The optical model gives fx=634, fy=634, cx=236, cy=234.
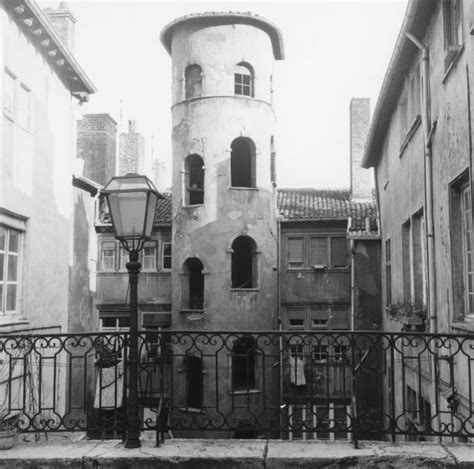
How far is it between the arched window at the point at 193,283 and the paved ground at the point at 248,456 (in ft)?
57.9

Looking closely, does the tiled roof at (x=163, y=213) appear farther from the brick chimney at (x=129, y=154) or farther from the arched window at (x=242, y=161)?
the brick chimney at (x=129, y=154)

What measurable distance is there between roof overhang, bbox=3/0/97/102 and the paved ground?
8760 millimetres

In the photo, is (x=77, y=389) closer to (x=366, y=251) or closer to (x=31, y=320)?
(x=31, y=320)

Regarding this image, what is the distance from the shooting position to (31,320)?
1317 centimetres

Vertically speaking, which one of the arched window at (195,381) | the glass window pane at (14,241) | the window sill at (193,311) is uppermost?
the glass window pane at (14,241)

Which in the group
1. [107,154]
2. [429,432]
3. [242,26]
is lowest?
[429,432]

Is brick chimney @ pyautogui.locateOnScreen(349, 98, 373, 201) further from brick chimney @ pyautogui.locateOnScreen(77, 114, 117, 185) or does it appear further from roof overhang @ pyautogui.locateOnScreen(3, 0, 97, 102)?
roof overhang @ pyautogui.locateOnScreen(3, 0, 97, 102)

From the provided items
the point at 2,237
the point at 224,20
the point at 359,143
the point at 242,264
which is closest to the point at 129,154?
the point at 242,264

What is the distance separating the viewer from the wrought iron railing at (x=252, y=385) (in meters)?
6.35

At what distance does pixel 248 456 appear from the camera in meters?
5.70

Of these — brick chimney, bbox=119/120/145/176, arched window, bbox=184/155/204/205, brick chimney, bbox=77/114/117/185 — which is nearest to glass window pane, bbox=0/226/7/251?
arched window, bbox=184/155/204/205

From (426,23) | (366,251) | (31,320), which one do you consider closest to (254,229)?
(366,251)

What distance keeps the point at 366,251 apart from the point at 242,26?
31.2 feet

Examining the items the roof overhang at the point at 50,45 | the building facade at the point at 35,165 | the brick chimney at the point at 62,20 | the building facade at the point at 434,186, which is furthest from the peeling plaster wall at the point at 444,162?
the brick chimney at the point at 62,20
